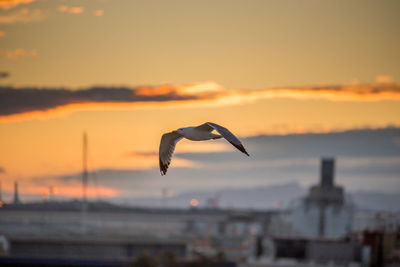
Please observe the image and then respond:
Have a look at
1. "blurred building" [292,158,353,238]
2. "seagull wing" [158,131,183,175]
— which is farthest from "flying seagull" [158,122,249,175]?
"blurred building" [292,158,353,238]

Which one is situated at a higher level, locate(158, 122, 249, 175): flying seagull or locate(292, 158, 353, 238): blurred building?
locate(158, 122, 249, 175): flying seagull

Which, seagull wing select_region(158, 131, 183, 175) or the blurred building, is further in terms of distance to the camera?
the blurred building

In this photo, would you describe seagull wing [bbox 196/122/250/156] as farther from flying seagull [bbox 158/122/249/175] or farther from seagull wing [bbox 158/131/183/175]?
seagull wing [bbox 158/131/183/175]

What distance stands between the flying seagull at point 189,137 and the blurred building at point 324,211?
119 meters

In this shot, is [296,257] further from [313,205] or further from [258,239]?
[313,205]

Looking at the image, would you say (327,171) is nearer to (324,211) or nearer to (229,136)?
(324,211)

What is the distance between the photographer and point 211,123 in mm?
19359

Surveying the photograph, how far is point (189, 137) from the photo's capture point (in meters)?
20.7

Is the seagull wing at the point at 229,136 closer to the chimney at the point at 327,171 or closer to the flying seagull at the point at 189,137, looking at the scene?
the flying seagull at the point at 189,137

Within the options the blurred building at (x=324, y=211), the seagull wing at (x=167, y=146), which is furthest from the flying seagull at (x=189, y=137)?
the blurred building at (x=324, y=211)

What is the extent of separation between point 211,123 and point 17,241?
2962 inches

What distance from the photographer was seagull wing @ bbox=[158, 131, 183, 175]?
21641mm

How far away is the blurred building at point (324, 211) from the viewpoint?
469 ft

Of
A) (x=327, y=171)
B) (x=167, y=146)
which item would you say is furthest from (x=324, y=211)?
(x=167, y=146)
